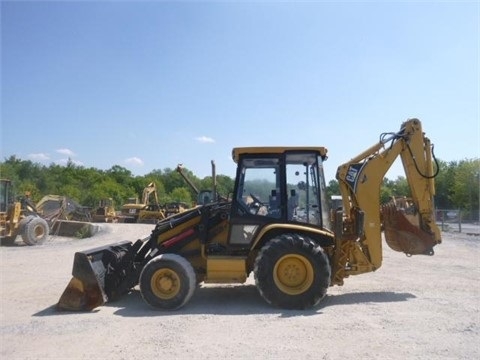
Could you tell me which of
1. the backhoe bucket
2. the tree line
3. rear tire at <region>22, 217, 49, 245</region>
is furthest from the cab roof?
the tree line

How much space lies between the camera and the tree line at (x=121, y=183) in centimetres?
4541

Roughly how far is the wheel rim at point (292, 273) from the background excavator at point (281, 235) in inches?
0.6

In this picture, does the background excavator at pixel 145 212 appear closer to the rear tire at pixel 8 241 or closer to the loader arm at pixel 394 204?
the rear tire at pixel 8 241

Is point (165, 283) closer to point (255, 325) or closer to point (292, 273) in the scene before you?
point (255, 325)

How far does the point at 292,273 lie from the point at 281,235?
0.63m

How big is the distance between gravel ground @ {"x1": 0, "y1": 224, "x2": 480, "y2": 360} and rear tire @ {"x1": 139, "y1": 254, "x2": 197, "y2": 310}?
0.60ft

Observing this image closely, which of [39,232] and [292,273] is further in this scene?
[39,232]

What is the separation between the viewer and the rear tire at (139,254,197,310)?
702 centimetres

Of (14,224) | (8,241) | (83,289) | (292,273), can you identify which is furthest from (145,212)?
(292,273)

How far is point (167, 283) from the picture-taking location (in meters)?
7.10

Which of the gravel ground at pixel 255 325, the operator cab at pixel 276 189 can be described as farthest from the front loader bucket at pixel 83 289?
the operator cab at pixel 276 189

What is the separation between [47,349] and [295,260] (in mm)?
3731

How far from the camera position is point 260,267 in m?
6.96

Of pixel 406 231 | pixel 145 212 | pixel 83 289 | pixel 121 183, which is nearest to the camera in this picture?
pixel 83 289
